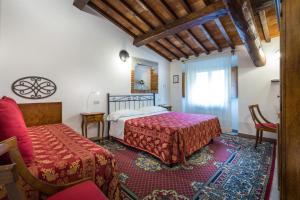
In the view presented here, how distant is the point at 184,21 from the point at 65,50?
2.62m

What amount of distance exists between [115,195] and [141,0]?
346 centimetres

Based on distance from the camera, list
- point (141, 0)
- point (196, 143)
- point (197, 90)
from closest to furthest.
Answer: point (196, 143) → point (141, 0) → point (197, 90)

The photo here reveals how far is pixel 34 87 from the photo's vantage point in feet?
9.95

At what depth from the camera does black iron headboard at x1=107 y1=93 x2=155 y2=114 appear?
421cm

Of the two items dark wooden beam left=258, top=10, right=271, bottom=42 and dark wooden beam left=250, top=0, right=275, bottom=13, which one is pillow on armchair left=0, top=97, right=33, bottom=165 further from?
dark wooden beam left=258, top=10, right=271, bottom=42

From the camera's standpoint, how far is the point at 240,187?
1.94 m

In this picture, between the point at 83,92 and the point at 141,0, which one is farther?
the point at 83,92

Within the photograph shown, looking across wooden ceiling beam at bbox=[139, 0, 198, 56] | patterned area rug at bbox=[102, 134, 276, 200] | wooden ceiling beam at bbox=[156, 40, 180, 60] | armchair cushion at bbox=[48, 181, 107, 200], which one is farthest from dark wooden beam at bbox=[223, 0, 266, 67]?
armchair cushion at bbox=[48, 181, 107, 200]

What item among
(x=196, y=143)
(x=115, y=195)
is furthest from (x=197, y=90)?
(x=115, y=195)

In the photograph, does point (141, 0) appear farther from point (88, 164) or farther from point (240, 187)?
point (240, 187)

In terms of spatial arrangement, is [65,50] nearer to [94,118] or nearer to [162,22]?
[94,118]

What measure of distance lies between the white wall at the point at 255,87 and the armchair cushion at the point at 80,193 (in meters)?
4.23

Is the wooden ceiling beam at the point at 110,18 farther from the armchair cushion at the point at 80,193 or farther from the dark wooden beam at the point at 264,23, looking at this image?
the armchair cushion at the point at 80,193

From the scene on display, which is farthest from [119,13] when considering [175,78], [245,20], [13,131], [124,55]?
[13,131]
